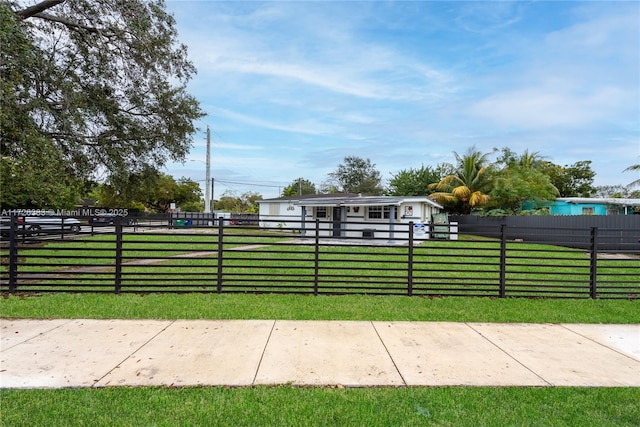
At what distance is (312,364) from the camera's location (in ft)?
12.3

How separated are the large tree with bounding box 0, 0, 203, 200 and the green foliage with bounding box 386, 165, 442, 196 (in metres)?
26.8

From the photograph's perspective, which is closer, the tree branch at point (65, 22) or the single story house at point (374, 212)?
the tree branch at point (65, 22)

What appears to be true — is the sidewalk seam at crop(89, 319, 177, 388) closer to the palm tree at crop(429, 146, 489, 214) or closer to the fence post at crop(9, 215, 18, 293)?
the fence post at crop(9, 215, 18, 293)

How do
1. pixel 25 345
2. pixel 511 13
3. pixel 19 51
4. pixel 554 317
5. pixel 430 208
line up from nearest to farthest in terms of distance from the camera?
pixel 25 345 → pixel 554 317 → pixel 19 51 → pixel 511 13 → pixel 430 208

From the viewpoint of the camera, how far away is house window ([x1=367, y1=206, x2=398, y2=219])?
20.4 metres

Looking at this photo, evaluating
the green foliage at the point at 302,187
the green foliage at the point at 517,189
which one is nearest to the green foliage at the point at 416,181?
the green foliage at the point at 517,189

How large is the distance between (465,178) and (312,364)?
30682 millimetres

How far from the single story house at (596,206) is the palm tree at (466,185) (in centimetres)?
546

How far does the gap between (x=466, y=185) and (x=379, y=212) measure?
45.6 ft

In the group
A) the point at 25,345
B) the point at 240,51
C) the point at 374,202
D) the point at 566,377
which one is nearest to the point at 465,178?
the point at 374,202

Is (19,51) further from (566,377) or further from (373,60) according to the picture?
(566,377)

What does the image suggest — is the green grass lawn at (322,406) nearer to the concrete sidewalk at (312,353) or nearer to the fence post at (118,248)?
the concrete sidewalk at (312,353)

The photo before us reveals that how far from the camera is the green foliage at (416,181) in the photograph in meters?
35.7

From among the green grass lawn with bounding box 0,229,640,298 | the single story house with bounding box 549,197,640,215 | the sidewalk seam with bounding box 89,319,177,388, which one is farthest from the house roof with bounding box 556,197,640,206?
the sidewalk seam with bounding box 89,319,177,388
